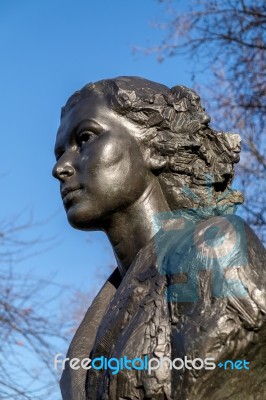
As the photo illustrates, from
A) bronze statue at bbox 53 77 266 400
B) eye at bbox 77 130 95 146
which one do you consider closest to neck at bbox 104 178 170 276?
bronze statue at bbox 53 77 266 400

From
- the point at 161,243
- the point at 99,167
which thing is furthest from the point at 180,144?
the point at 161,243

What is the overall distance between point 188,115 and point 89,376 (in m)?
1.13

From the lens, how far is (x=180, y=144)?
3.38 m

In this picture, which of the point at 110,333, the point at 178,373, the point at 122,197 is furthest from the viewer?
the point at 122,197

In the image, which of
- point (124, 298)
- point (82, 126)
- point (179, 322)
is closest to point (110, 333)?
point (124, 298)

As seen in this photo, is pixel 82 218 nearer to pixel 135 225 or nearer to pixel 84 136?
pixel 135 225

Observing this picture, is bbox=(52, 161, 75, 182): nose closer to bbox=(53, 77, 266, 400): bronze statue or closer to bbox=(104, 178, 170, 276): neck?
bbox=(53, 77, 266, 400): bronze statue

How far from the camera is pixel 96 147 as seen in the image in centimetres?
331

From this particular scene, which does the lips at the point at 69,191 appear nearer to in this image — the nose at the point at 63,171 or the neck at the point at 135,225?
the nose at the point at 63,171

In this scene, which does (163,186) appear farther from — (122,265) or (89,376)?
(89,376)

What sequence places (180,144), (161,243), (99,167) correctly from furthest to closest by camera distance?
(180,144), (99,167), (161,243)

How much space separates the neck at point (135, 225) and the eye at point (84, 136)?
1.03ft

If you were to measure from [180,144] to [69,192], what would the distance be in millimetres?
493

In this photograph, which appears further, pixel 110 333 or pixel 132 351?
pixel 110 333
